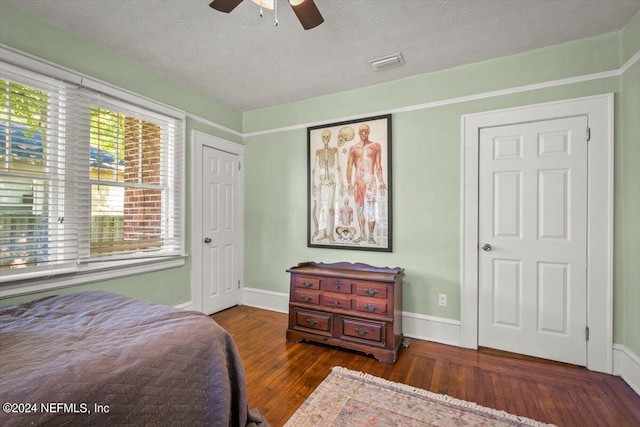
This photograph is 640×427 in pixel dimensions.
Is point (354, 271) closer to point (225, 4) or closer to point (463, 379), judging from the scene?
point (463, 379)

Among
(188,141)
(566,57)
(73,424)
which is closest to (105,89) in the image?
(188,141)

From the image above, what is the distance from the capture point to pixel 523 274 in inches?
96.6

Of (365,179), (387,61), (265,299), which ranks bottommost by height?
(265,299)

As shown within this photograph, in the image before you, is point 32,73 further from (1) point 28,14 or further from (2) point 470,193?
(2) point 470,193

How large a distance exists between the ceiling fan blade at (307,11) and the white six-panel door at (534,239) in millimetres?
1813

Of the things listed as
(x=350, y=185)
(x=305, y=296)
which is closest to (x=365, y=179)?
(x=350, y=185)

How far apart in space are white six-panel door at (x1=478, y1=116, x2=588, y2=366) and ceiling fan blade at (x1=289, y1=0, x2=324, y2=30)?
1.81m

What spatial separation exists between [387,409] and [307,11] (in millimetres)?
2449

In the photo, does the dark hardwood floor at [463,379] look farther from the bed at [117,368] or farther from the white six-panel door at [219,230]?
the white six-panel door at [219,230]

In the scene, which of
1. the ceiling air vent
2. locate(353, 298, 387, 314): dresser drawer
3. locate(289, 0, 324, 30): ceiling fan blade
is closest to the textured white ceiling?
the ceiling air vent

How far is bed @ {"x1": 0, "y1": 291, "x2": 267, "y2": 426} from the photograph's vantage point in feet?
2.96

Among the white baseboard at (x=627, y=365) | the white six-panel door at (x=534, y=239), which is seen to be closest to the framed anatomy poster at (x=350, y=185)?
the white six-panel door at (x=534, y=239)

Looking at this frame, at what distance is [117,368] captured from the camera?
104 cm

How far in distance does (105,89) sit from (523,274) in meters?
3.92
